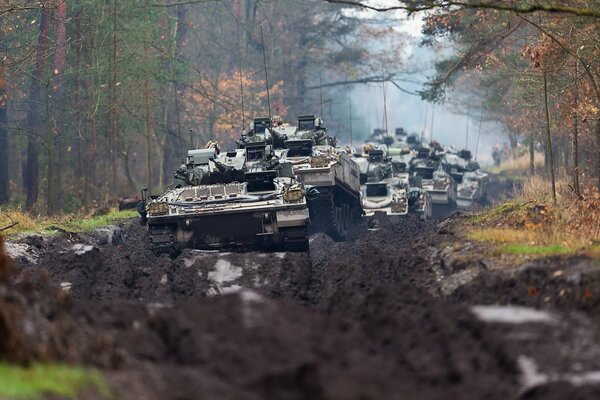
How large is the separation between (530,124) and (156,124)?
1287 cm

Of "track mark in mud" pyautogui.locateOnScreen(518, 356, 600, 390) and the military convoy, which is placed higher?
the military convoy

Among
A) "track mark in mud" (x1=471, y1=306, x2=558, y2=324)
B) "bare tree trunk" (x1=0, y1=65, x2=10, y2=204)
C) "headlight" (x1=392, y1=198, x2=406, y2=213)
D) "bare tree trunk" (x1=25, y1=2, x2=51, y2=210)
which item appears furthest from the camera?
"bare tree trunk" (x1=0, y1=65, x2=10, y2=204)

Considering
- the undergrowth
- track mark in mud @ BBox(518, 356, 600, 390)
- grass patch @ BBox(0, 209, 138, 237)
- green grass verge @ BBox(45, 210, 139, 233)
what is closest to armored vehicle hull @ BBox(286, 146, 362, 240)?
the undergrowth

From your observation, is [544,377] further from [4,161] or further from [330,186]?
[4,161]

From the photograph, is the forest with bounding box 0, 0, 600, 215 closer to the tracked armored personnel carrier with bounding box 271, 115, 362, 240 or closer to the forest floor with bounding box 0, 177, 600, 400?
the tracked armored personnel carrier with bounding box 271, 115, 362, 240

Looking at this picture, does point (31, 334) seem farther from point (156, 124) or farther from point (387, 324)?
point (156, 124)

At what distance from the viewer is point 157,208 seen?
20125mm

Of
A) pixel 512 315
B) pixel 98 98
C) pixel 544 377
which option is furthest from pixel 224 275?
pixel 98 98

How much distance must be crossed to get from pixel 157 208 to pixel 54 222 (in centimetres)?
695

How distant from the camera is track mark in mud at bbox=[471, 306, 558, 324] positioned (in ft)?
30.1

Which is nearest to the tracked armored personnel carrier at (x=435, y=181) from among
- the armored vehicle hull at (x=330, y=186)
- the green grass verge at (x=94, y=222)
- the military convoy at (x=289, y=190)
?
the military convoy at (x=289, y=190)

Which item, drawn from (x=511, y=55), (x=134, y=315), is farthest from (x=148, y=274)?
(x=511, y=55)

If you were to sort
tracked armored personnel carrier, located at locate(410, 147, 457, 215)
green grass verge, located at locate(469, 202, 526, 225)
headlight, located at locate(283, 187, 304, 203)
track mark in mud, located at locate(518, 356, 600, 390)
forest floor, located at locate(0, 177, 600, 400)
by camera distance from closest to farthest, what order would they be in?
forest floor, located at locate(0, 177, 600, 400) → track mark in mud, located at locate(518, 356, 600, 390) → headlight, located at locate(283, 187, 304, 203) → green grass verge, located at locate(469, 202, 526, 225) → tracked armored personnel carrier, located at locate(410, 147, 457, 215)

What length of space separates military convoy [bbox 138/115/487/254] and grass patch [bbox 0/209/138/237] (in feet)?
7.57
